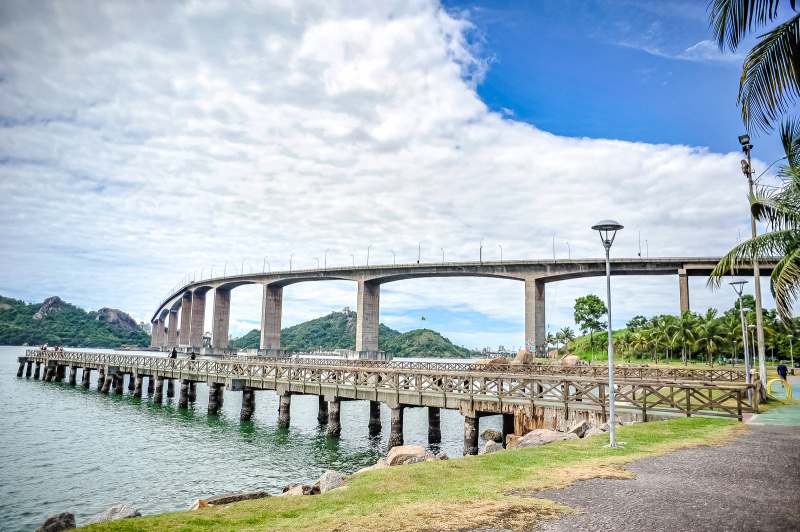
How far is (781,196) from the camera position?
49.3 ft

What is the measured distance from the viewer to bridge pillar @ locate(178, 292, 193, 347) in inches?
4741

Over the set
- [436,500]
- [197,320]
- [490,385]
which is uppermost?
[197,320]

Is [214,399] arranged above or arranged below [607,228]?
below

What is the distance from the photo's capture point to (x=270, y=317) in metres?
91.8

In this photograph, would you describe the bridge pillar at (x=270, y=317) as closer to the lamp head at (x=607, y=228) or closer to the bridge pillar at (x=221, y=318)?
the bridge pillar at (x=221, y=318)

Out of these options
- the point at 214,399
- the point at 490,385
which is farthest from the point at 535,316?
the point at 214,399

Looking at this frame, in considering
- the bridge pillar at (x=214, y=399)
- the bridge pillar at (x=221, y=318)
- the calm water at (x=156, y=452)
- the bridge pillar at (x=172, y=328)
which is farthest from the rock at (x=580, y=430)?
the bridge pillar at (x=172, y=328)

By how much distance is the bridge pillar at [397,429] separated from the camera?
24.0 metres

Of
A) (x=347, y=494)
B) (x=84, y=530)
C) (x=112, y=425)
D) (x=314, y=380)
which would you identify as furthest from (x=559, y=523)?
(x=112, y=425)

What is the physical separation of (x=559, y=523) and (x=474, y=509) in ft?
4.01

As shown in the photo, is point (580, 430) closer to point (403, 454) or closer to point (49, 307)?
point (403, 454)

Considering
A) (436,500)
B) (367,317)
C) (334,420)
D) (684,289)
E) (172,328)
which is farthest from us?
(172,328)

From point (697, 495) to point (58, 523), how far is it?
1093 cm

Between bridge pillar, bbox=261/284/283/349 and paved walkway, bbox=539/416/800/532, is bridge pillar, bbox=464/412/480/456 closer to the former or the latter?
paved walkway, bbox=539/416/800/532
